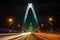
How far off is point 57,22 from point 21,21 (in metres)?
60.3

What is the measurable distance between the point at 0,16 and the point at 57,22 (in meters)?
33.2

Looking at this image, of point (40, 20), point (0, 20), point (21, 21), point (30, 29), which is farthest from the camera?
point (30, 29)

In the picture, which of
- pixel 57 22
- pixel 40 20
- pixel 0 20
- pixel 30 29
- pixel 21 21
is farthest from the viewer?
pixel 30 29

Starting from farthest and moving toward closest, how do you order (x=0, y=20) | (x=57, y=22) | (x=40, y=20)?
1. (x=40, y=20)
2. (x=57, y=22)
3. (x=0, y=20)

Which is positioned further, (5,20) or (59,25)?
(5,20)

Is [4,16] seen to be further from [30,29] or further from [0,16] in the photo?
[30,29]

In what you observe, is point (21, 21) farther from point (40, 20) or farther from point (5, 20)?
point (5, 20)

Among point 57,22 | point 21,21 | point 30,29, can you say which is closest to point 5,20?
point 57,22

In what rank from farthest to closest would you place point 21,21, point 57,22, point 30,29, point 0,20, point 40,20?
1. point 30,29
2. point 21,21
3. point 40,20
4. point 57,22
5. point 0,20

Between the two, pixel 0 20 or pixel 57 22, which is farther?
pixel 57 22

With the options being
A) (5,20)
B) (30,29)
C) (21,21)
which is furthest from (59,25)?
(30,29)

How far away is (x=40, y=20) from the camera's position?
131m

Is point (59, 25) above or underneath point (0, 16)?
underneath

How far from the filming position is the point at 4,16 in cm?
9794
